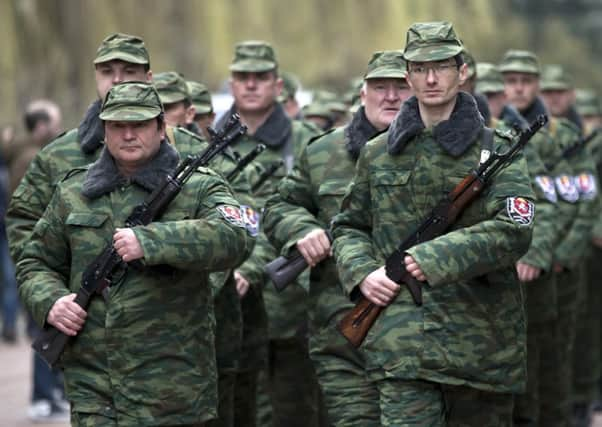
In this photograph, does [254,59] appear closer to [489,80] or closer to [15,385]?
[489,80]

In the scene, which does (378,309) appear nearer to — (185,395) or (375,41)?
(185,395)

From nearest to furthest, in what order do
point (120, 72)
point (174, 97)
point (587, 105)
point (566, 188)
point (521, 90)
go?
point (120, 72) → point (174, 97) → point (566, 188) → point (521, 90) → point (587, 105)

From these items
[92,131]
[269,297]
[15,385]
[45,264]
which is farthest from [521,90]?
[15,385]

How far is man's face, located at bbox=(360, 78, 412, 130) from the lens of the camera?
9.00 meters

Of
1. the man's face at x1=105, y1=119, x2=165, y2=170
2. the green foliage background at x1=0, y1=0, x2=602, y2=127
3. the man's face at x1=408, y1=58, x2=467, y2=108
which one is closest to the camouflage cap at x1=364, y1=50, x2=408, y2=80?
the man's face at x1=408, y1=58, x2=467, y2=108

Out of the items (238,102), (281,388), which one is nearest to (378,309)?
(281,388)

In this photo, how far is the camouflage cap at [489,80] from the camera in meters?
11.5

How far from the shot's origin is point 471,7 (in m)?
30.7

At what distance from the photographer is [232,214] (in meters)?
7.68

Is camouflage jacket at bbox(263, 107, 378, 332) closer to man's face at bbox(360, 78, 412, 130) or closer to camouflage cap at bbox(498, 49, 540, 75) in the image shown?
man's face at bbox(360, 78, 412, 130)

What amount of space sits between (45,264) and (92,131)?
44.0 inches

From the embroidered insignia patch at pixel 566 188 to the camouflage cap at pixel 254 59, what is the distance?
1955 millimetres

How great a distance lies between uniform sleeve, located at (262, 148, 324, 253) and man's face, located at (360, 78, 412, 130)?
0.46 meters

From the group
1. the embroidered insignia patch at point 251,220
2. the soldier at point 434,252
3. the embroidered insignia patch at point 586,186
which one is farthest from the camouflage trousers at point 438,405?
the embroidered insignia patch at point 586,186
